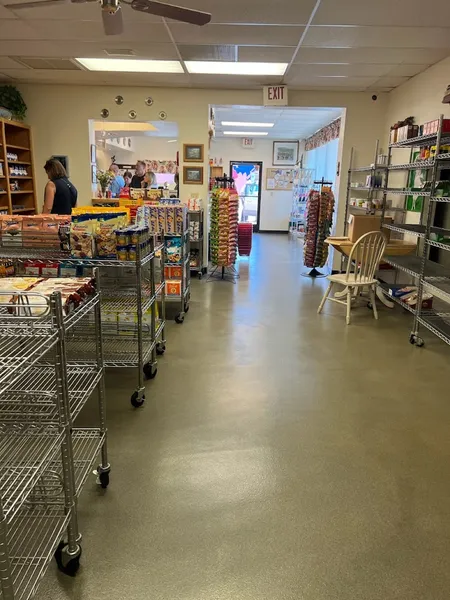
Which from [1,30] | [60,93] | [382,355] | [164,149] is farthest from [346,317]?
[164,149]

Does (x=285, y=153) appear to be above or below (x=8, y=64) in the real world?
below

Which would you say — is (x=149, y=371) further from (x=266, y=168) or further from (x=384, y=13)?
(x=266, y=168)

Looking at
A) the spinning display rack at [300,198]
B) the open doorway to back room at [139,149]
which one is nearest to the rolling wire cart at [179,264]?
the open doorway to back room at [139,149]

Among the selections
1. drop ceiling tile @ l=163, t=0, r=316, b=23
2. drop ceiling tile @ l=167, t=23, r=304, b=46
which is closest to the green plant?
drop ceiling tile @ l=167, t=23, r=304, b=46

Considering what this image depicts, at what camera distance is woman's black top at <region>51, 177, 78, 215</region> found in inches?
192

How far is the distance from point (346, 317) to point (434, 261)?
1.26 metres

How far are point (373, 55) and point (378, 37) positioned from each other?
627mm

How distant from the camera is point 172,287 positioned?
15.5 ft

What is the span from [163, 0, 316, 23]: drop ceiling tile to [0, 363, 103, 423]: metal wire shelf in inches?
123

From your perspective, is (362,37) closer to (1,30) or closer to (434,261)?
(434,261)

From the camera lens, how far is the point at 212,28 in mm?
4156

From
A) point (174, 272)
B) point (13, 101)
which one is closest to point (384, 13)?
point (174, 272)

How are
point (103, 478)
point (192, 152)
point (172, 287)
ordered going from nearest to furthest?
point (103, 478), point (172, 287), point (192, 152)

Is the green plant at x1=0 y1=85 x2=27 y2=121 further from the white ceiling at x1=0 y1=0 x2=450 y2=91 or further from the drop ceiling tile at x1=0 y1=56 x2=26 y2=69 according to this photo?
the drop ceiling tile at x1=0 y1=56 x2=26 y2=69
